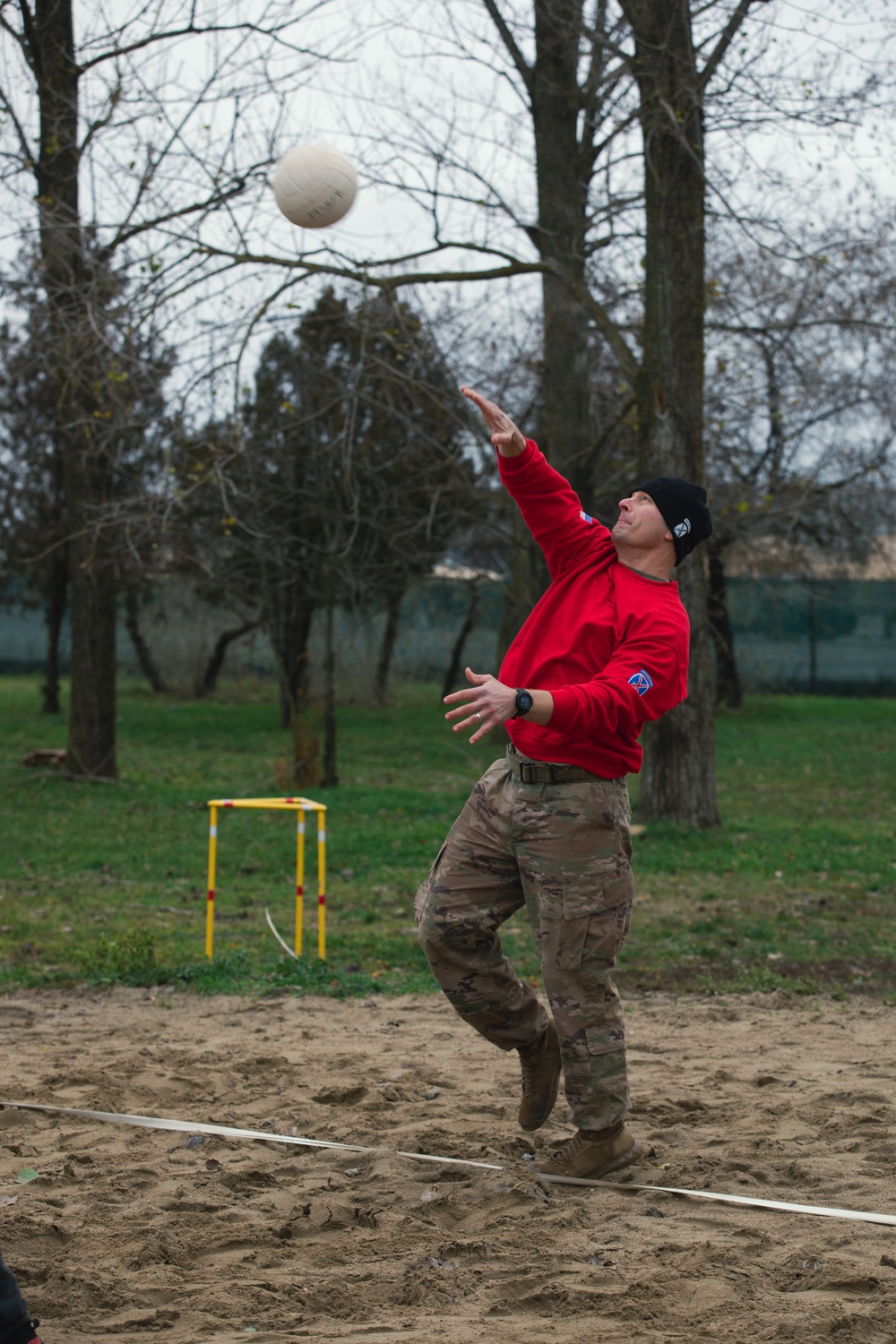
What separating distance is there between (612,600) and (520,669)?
361 millimetres

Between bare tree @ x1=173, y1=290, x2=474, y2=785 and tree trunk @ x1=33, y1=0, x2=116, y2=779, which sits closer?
tree trunk @ x1=33, y1=0, x2=116, y2=779

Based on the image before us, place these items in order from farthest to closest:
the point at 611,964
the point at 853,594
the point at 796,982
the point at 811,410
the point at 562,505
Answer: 1. the point at 853,594
2. the point at 811,410
3. the point at 796,982
4. the point at 562,505
5. the point at 611,964

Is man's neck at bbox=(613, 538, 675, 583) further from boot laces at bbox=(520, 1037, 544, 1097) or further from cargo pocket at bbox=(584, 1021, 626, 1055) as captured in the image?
boot laces at bbox=(520, 1037, 544, 1097)

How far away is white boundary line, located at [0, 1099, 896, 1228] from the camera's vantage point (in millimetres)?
3533

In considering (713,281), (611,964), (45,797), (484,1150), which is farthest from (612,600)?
(45,797)

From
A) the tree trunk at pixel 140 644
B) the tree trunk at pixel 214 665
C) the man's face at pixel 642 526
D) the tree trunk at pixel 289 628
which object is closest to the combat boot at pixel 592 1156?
the man's face at pixel 642 526

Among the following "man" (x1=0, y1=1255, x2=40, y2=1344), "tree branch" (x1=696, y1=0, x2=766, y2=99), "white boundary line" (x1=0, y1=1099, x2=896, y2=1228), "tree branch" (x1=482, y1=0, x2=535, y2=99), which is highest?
"tree branch" (x1=482, y1=0, x2=535, y2=99)

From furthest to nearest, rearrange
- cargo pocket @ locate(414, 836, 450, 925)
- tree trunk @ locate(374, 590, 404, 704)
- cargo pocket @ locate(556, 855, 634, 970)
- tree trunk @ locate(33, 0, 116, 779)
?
tree trunk @ locate(374, 590, 404, 704) → tree trunk @ locate(33, 0, 116, 779) → cargo pocket @ locate(414, 836, 450, 925) → cargo pocket @ locate(556, 855, 634, 970)

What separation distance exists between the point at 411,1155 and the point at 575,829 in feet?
3.97

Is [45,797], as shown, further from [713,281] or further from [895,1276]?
[895,1276]

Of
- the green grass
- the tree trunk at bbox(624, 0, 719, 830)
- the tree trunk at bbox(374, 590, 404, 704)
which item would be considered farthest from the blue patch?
the tree trunk at bbox(374, 590, 404, 704)

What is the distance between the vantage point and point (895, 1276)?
3.10 metres

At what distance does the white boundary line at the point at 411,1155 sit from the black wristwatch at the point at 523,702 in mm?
1527

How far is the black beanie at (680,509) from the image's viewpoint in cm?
392
